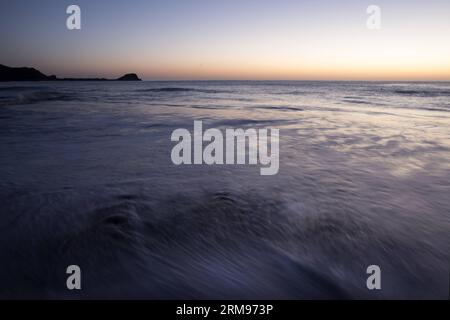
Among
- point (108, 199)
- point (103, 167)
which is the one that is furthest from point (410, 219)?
point (103, 167)

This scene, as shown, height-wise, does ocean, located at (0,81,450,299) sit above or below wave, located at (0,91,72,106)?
below

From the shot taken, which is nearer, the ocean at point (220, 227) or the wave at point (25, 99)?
the ocean at point (220, 227)

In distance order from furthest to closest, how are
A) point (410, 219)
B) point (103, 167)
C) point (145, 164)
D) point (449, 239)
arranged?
point (145, 164) < point (103, 167) < point (410, 219) < point (449, 239)

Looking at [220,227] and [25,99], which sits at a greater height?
[25,99]

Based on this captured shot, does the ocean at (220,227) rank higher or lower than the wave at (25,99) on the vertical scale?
lower

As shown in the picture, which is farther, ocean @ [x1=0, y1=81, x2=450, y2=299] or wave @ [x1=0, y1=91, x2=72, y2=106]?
wave @ [x1=0, y1=91, x2=72, y2=106]

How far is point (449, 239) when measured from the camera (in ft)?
9.07

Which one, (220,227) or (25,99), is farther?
(25,99)

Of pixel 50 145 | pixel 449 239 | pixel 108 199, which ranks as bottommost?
pixel 449 239

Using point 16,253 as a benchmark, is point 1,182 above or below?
above

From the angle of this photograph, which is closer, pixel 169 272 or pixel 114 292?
pixel 114 292
